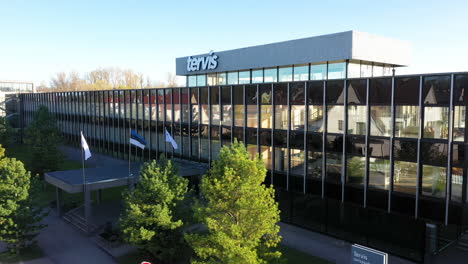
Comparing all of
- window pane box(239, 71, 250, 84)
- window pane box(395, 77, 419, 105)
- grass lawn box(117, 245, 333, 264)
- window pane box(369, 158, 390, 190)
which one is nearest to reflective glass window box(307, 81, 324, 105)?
window pane box(395, 77, 419, 105)

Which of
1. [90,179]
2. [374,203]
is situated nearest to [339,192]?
[374,203]

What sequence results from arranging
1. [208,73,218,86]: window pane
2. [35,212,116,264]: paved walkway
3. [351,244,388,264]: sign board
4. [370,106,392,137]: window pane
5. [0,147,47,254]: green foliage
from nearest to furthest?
[351,244,388,264]: sign board < [370,106,392,137]: window pane < [0,147,47,254]: green foliage < [35,212,116,264]: paved walkway < [208,73,218,86]: window pane

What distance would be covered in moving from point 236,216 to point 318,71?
19759 mm

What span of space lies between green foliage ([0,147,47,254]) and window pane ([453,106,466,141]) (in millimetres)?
27510

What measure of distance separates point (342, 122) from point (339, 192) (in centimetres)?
496

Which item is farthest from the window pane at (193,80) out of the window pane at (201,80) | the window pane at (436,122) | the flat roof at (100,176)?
the window pane at (436,122)

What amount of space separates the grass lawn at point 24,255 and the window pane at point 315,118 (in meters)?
21.2

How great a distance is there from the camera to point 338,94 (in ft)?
82.4

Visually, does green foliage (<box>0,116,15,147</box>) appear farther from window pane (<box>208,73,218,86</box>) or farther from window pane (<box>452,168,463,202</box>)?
window pane (<box>452,168,463,202</box>)

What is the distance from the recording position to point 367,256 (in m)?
14.0

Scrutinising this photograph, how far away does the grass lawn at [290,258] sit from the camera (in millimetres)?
23016

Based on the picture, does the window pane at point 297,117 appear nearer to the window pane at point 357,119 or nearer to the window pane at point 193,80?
the window pane at point 357,119

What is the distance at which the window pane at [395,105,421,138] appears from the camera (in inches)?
858

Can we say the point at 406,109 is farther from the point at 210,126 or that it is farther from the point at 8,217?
the point at 8,217
